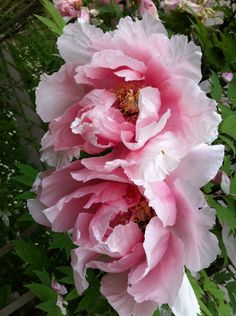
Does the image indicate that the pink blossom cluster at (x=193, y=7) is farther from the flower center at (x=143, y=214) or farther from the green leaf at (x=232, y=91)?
the flower center at (x=143, y=214)

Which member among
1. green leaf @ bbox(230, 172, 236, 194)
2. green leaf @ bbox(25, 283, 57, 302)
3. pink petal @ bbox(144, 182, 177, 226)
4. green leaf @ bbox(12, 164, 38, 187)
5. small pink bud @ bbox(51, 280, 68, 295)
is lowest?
small pink bud @ bbox(51, 280, 68, 295)

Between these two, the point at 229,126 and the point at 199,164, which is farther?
the point at 229,126

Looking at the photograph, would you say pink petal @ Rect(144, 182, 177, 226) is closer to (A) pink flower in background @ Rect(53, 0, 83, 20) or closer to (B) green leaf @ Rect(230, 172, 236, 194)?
(B) green leaf @ Rect(230, 172, 236, 194)

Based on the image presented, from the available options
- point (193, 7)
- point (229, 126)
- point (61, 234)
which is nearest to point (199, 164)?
point (229, 126)

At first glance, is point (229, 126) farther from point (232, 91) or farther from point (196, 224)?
point (196, 224)

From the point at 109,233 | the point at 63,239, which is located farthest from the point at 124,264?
the point at 63,239

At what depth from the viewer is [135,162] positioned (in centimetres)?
33

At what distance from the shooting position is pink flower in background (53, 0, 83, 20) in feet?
2.30

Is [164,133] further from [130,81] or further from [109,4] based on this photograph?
[109,4]

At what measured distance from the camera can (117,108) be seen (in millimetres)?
372

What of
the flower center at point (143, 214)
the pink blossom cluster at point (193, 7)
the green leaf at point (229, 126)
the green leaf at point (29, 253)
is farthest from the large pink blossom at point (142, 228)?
the pink blossom cluster at point (193, 7)

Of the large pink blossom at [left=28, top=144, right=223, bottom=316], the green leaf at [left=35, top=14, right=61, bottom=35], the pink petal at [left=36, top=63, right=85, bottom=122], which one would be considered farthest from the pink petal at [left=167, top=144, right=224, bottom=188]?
the green leaf at [left=35, top=14, right=61, bottom=35]

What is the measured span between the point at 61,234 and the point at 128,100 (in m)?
0.27

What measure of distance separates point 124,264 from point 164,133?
0.10m
